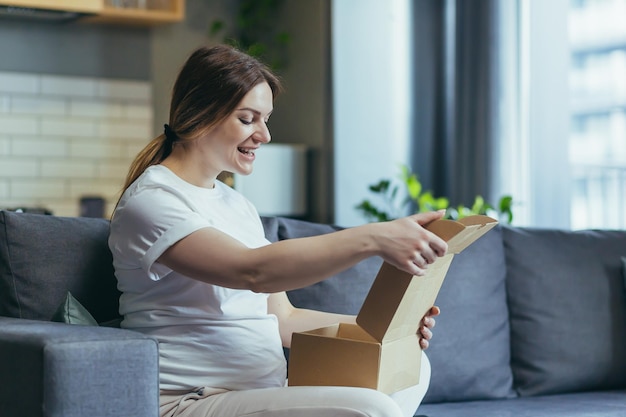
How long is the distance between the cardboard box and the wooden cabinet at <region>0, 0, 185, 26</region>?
10.5ft

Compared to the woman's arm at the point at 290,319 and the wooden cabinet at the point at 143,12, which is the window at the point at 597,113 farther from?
the woman's arm at the point at 290,319

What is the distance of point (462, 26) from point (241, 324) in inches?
117

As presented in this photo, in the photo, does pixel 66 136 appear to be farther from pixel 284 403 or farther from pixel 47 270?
pixel 284 403

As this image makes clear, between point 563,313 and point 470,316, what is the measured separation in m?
0.30

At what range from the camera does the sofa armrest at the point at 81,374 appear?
5.36 feet

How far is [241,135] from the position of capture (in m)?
2.03

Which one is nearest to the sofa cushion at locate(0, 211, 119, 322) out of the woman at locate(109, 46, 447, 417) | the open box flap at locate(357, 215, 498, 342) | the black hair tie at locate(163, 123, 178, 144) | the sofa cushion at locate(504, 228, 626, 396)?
the woman at locate(109, 46, 447, 417)

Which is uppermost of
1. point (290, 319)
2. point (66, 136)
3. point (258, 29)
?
point (258, 29)

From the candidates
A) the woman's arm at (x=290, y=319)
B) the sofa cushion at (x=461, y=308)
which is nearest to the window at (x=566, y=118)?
the sofa cushion at (x=461, y=308)

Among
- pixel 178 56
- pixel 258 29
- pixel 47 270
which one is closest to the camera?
pixel 47 270

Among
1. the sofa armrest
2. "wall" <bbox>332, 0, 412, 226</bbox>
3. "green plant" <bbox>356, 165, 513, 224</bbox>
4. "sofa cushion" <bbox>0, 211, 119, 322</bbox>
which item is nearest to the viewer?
the sofa armrest

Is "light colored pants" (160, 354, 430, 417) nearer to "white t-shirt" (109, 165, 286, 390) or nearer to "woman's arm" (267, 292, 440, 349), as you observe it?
"white t-shirt" (109, 165, 286, 390)

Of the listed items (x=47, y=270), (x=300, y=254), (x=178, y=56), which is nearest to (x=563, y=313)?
(x=300, y=254)

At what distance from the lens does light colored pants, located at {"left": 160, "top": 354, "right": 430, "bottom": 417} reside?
171 centimetres
